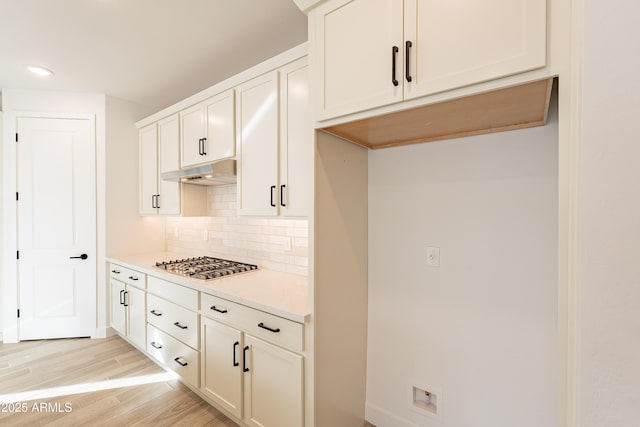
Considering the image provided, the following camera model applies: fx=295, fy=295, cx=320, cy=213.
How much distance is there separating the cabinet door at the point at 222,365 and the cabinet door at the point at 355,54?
1497 mm

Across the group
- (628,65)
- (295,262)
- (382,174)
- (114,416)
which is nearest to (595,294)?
(628,65)

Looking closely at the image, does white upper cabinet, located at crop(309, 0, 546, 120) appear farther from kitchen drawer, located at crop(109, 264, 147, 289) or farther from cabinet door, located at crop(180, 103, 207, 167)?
kitchen drawer, located at crop(109, 264, 147, 289)

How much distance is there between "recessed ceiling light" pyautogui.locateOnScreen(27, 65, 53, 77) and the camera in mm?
2654

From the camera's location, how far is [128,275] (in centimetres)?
295

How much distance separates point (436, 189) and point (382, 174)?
0.36 m

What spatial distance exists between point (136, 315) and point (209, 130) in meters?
1.92

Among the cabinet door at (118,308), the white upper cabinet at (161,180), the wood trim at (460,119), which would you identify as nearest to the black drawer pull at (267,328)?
the wood trim at (460,119)

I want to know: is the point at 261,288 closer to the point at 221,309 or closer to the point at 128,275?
the point at 221,309

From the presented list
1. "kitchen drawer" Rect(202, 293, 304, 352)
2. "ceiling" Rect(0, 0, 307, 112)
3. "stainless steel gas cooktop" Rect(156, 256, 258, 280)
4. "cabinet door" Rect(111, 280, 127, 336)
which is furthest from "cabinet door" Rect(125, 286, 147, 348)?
"ceiling" Rect(0, 0, 307, 112)

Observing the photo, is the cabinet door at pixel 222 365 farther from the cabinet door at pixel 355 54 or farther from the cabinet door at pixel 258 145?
the cabinet door at pixel 355 54

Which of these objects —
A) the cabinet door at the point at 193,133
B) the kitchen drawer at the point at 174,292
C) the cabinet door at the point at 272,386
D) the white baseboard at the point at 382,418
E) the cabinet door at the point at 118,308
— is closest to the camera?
the cabinet door at the point at 272,386

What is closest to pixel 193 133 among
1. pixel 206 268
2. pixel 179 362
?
pixel 206 268

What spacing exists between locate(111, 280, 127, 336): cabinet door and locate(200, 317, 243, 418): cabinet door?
1.50 m

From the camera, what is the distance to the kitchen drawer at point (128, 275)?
9.05 feet
